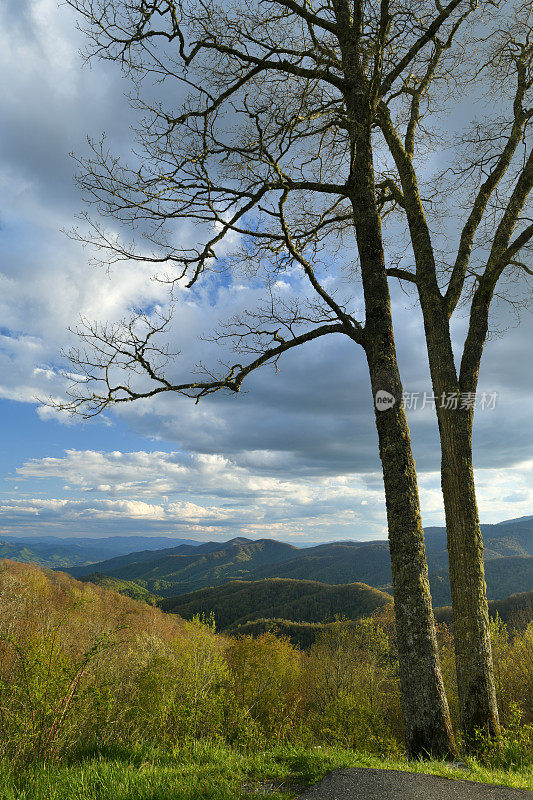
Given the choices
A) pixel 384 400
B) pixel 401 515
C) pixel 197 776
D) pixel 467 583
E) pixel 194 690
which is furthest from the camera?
pixel 194 690

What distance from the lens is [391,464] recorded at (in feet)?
17.5

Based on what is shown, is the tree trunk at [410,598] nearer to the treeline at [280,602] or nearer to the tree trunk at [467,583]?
the tree trunk at [467,583]

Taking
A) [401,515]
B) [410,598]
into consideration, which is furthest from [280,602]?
[401,515]

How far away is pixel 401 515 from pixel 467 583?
62.7 inches

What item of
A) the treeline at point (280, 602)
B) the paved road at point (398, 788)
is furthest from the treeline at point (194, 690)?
the treeline at point (280, 602)

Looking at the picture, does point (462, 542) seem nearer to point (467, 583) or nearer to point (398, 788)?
point (467, 583)

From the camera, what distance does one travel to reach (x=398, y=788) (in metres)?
3.36

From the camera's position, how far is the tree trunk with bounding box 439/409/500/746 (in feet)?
17.7

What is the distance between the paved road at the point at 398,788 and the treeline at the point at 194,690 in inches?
74.8

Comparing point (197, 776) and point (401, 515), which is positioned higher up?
point (401, 515)

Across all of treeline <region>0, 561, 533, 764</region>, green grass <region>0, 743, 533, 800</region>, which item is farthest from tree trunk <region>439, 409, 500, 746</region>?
green grass <region>0, 743, 533, 800</region>

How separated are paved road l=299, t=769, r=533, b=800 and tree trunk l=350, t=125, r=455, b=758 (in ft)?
3.89

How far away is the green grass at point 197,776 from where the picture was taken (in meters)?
3.36

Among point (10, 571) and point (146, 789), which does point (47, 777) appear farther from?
point (10, 571)
